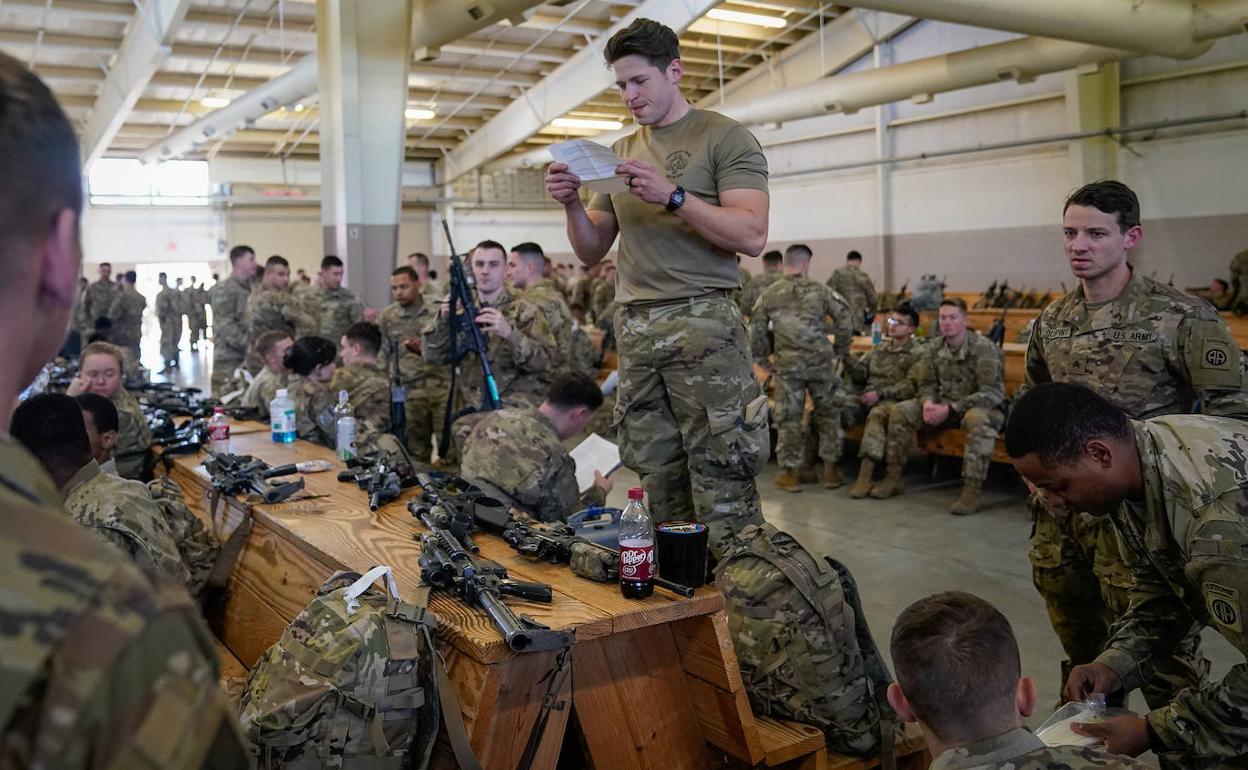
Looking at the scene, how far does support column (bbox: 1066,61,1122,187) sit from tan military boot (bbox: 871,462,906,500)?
760cm

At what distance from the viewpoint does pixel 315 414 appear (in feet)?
17.4

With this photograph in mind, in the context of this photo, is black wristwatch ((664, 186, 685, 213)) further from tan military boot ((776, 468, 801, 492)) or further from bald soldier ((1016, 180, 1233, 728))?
tan military boot ((776, 468, 801, 492))

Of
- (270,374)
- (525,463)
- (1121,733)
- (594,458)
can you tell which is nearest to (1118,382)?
(1121,733)

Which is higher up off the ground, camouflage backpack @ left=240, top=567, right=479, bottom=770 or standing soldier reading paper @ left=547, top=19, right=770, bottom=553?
standing soldier reading paper @ left=547, top=19, right=770, bottom=553

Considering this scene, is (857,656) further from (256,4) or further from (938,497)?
(256,4)

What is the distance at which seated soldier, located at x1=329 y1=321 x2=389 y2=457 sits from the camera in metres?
5.83

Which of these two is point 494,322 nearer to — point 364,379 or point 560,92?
point 364,379

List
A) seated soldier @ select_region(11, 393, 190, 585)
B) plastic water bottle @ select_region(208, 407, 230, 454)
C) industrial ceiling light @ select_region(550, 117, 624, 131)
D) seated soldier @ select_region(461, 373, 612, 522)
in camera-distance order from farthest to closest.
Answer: industrial ceiling light @ select_region(550, 117, 624, 131) → plastic water bottle @ select_region(208, 407, 230, 454) → seated soldier @ select_region(461, 373, 612, 522) → seated soldier @ select_region(11, 393, 190, 585)

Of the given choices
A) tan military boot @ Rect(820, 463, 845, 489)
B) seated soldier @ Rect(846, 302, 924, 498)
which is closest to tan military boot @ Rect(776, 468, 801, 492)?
tan military boot @ Rect(820, 463, 845, 489)

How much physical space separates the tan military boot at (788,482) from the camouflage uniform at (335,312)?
141 inches

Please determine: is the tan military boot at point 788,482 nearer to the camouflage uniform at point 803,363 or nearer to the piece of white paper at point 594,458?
the camouflage uniform at point 803,363

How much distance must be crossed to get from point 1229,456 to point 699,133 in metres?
1.59

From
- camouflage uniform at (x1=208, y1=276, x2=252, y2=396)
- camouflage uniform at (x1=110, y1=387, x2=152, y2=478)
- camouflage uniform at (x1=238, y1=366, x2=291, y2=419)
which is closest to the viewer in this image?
camouflage uniform at (x1=110, y1=387, x2=152, y2=478)

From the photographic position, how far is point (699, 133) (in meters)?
2.91
